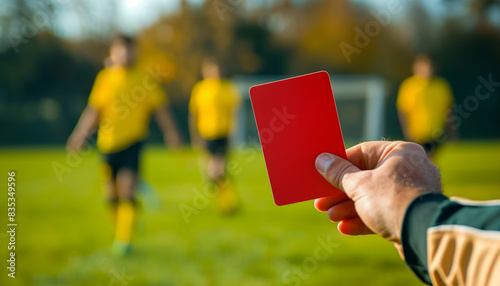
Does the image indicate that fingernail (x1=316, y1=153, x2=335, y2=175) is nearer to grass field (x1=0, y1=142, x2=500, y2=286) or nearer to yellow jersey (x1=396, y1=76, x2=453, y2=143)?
grass field (x1=0, y1=142, x2=500, y2=286)

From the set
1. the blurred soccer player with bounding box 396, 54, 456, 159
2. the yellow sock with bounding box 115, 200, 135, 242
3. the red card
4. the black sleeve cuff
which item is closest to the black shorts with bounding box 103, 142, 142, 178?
the yellow sock with bounding box 115, 200, 135, 242

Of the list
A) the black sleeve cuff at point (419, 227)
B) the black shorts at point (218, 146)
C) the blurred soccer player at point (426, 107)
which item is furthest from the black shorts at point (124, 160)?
the blurred soccer player at point (426, 107)

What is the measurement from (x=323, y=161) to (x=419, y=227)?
30 cm

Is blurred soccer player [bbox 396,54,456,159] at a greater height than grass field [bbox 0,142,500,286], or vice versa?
blurred soccer player [bbox 396,54,456,159]

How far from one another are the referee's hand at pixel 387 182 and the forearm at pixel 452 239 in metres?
0.04

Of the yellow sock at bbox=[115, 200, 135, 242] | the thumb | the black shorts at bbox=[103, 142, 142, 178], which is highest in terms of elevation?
the thumb

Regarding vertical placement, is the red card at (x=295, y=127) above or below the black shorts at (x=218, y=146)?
above

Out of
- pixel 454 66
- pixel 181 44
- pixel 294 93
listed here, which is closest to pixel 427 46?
pixel 454 66

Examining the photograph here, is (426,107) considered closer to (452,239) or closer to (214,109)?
(214,109)

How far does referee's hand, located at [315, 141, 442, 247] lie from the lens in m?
0.94

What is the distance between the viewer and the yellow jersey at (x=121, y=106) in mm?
4590

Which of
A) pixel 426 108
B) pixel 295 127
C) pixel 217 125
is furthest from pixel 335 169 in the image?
pixel 426 108

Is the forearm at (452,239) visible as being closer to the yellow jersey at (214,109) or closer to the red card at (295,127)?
the red card at (295,127)

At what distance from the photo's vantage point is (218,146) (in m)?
6.45
